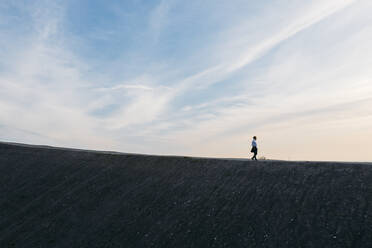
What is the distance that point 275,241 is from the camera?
42.0 feet

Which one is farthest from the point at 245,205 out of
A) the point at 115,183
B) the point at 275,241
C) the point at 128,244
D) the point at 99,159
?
the point at 99,159

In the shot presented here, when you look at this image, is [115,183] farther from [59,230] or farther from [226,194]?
[226,194]

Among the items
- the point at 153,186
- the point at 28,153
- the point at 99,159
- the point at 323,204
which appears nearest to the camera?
the point at 323,204

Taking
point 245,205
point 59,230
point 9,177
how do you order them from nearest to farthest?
point 245,205 → point 59,230 → point 9,177

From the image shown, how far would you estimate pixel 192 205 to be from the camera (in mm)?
16516

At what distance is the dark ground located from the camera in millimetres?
13414

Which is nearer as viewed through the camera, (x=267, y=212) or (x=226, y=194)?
(x=267, y=212)

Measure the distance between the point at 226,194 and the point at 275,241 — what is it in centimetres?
452

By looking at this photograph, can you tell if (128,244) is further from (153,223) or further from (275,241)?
(275,241)

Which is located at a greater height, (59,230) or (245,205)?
(245,205)

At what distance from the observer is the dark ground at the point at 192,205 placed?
13414 millimetres

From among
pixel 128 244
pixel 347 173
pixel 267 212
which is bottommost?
→ pixel 128 244

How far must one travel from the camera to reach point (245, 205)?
1562 centimetres

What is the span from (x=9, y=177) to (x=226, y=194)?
57.0 ft
